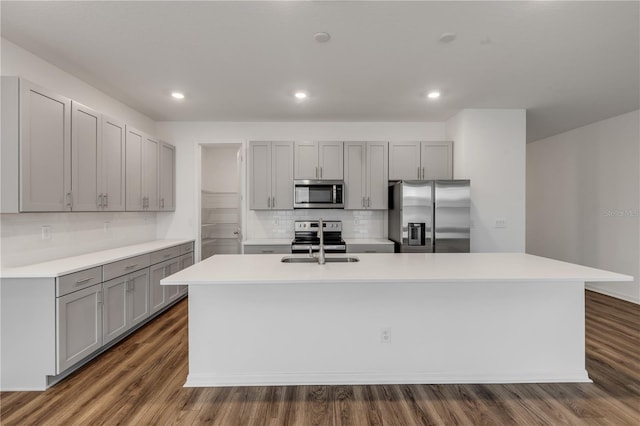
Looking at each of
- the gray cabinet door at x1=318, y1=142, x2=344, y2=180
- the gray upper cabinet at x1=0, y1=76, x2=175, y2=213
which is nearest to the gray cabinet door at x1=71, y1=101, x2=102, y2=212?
the gray upper cabinet at x1=0, y1=76, x2=175, y2=213

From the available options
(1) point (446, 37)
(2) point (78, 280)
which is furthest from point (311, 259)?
(1) point (446, 37)

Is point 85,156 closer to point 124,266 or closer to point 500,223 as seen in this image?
point 124,266

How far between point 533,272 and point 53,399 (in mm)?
3411

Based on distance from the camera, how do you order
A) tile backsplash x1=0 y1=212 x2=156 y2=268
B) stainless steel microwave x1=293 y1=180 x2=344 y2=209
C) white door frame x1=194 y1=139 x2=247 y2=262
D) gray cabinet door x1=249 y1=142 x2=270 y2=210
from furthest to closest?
white door frame x1=194 y1=139 x2=247 y2=262 < gray cabinet door x1=249 y1=142 x2=270 y2=210 < stainless steel microwave x1=293 y1=180 x2=344 y2=209 < tile backsplash x1=0 y1=212 x2=156 y2=268

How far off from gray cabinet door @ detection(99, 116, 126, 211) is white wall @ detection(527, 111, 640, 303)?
667cm

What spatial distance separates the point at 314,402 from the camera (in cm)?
208

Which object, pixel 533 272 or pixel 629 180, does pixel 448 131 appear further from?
pixel 533 272

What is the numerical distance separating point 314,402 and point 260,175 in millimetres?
3148

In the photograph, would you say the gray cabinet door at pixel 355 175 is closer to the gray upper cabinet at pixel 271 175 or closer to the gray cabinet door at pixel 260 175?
the gray upper cabinet at pixel 271 175

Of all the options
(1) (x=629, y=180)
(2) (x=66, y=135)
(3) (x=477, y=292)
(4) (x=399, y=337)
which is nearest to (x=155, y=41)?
(2) (x=66, y=135)

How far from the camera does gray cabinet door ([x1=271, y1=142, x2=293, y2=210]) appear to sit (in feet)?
14.8

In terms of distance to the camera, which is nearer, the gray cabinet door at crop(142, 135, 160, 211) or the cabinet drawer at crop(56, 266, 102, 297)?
the cabinet drawer at crop(56, 266, 102, 297)

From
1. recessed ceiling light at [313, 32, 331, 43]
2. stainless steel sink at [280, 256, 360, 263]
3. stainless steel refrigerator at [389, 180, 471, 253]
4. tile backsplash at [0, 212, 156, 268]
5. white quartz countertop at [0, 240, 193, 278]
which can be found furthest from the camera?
stainless steel refrigerator at [389, 180, 471, 253]

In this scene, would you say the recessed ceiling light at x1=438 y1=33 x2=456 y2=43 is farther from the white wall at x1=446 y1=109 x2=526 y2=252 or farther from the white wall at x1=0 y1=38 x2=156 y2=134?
the white wall at x1=0 y1=38 x2=156 y2=134
